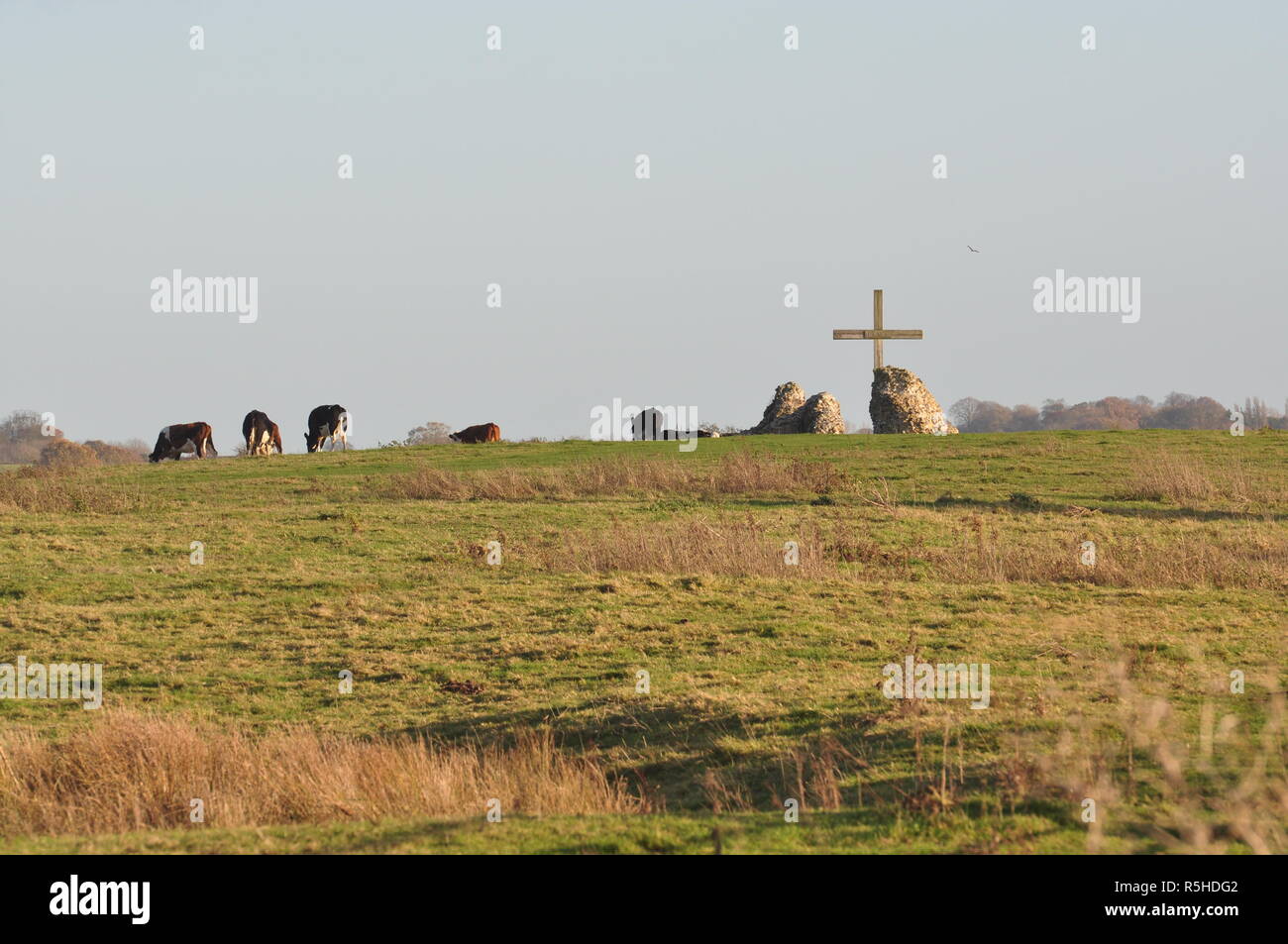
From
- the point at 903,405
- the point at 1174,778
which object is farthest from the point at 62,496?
the point at 903,405

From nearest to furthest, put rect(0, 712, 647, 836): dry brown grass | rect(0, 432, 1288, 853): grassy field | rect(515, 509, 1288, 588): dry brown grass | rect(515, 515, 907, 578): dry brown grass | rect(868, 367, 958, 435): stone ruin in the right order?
rect(0, 432, 1288, 853): grassy field
rect(0, 712, 647, 836): dry brown grass
rect(515, 509, 1288, 588): dry brown grass
rect(515, 515, 907, 578): dry brown grass
rect(868, 367, 958, 435): stone ruin

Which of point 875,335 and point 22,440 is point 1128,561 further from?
point 22,440

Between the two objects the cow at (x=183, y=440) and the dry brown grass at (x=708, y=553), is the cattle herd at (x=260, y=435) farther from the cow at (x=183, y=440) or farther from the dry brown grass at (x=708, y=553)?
the dry brown grass at (x=708, y=553)

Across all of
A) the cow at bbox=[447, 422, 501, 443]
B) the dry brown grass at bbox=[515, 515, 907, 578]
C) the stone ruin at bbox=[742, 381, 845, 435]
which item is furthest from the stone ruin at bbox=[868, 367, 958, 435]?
the dry brown grass at bbox=[515, 515, 907, 578]

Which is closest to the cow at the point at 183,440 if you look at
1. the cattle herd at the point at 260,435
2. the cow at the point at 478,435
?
the cattle herd at the point at 260,435

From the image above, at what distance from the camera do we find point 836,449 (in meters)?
43.3

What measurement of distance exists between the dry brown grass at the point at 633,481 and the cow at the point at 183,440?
15478 mm

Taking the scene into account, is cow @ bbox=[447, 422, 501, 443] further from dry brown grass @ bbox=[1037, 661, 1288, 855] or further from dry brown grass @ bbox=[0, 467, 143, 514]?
dry brown grass @ bbox=[1037, 661, 1288, 855]

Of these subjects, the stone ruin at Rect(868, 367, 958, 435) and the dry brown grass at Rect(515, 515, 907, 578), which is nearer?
the dry brown grass at Rect(515, 515, 907, 578)

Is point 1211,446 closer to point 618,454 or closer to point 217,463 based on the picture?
point 618,454

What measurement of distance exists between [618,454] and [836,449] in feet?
24.4

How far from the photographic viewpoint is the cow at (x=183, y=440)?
48656 mm

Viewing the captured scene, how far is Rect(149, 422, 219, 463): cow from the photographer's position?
48.7m
